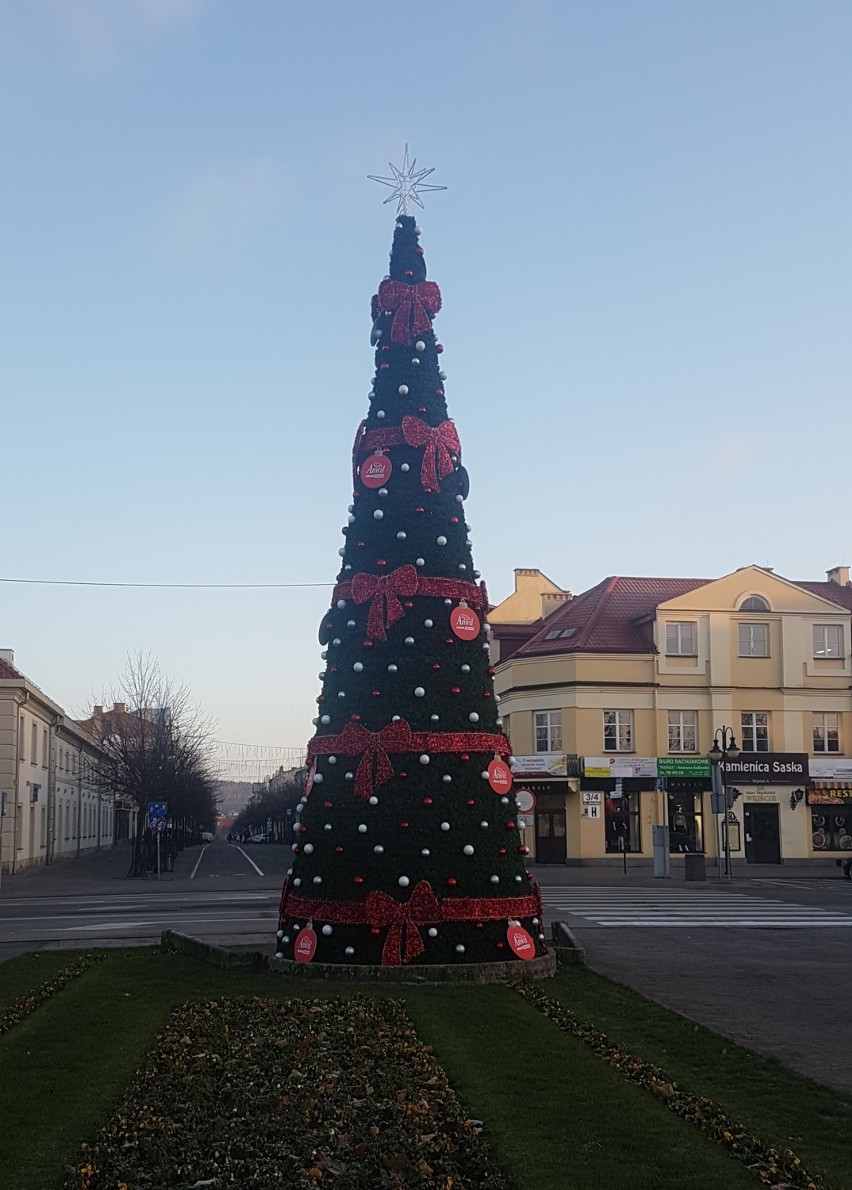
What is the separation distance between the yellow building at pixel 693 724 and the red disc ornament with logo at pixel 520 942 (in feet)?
99.1

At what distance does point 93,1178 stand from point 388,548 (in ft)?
26.8

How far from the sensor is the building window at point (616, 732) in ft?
142

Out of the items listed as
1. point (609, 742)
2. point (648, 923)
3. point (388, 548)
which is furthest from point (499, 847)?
point (609, 742)

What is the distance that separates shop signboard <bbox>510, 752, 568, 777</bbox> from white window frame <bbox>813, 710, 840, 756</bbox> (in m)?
9.74

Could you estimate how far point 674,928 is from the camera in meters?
19.8

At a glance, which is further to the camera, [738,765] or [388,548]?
[738,765]

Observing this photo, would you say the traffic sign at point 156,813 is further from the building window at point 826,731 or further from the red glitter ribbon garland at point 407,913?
the red glitter ribbon garland at point 407,913

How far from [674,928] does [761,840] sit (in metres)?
25.1

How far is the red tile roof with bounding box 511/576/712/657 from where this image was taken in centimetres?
4394

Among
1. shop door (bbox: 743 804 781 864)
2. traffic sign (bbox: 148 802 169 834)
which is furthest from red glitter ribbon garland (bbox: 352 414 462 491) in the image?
shop door (bbox: 743 804 781 864)

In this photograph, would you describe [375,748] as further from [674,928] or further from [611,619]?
[611,619]

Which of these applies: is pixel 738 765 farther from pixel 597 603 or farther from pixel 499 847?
pixel 499 847

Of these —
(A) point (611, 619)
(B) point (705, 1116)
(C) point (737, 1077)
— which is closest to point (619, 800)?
(A) point (611, 619)

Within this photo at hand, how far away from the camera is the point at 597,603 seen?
46.7 metres
